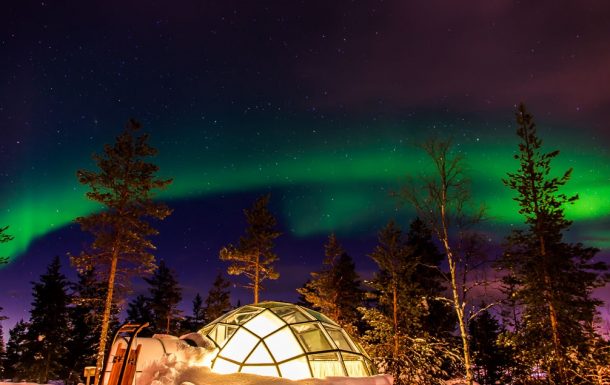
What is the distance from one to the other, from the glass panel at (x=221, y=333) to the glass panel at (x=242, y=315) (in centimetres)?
22

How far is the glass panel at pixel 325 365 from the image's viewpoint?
10.3 meters

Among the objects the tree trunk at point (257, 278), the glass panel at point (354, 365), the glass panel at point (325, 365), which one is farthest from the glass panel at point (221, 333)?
the tree trunk at point (257, 278)

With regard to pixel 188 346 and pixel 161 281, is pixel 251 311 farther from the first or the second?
pixel 161 281

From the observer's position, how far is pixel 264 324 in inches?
441

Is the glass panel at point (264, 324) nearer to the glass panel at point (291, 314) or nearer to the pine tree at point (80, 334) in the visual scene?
the glass panel at point (291, 314)

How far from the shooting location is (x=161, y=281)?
44.0 m

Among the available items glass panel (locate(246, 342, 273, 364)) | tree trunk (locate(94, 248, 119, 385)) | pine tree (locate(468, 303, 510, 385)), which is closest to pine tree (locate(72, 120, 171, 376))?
tree trunk (locate(94, 248, 119, 385))

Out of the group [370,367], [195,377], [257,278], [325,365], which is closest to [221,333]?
[195,377]

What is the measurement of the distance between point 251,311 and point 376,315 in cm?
1426

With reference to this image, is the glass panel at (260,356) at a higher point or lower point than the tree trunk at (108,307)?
lower

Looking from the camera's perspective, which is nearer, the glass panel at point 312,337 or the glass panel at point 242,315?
the glass panel at point 312,337

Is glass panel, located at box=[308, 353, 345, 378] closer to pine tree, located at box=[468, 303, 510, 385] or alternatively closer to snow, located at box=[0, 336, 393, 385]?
snow, located at box=[0, 336, 393, 385]

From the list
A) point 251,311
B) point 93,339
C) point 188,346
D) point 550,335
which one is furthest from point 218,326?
point 93,339

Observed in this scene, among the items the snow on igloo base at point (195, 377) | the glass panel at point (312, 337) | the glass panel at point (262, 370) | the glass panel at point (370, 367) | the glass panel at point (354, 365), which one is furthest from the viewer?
the glass panel at point (370, 367)
